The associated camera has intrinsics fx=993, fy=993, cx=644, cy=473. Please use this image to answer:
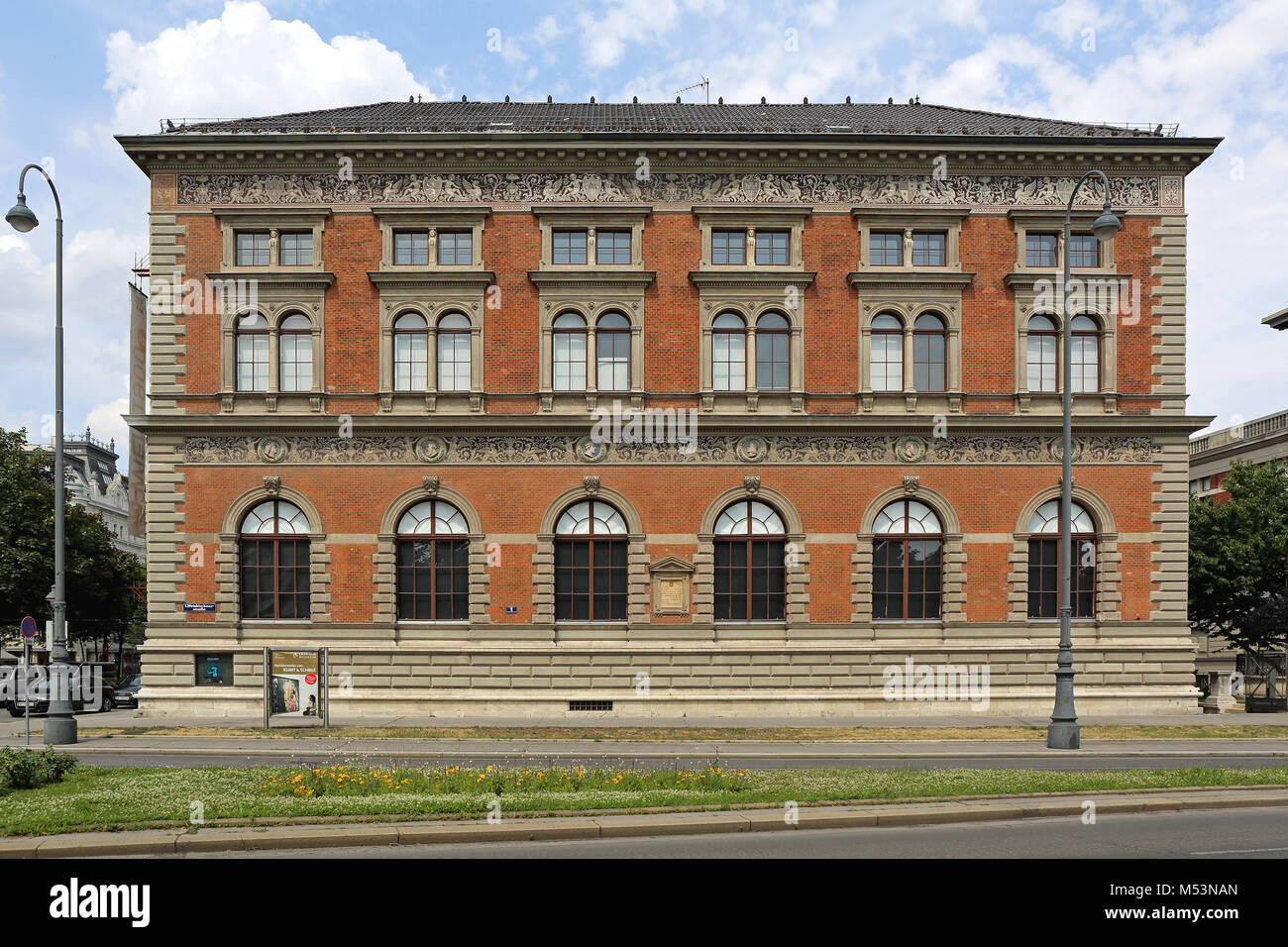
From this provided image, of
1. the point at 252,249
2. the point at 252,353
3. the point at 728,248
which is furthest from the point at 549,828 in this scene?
the point at 252,249

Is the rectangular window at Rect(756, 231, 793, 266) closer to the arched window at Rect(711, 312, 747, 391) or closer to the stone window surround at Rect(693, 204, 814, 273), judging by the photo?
the stone window surround at Rect(693, 204, 814, 273)

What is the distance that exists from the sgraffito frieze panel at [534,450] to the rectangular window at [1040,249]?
628 cm

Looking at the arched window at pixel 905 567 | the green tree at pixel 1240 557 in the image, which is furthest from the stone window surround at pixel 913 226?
the green tree at pixel 1240 557

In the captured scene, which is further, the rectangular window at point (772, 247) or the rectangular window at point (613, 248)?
the rectangular window at point (772, 247)

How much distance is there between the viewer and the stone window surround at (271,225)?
102 feet

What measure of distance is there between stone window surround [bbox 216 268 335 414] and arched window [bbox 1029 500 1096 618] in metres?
22.8

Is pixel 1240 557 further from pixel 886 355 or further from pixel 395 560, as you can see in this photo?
pixel 395 560

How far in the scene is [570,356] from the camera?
3128 centimetres

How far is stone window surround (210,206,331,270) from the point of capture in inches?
1228

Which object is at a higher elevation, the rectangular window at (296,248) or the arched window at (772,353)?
the rectangular window at (296,248)

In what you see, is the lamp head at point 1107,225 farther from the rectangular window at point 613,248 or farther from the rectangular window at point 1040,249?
the rectangular window at point 613,248

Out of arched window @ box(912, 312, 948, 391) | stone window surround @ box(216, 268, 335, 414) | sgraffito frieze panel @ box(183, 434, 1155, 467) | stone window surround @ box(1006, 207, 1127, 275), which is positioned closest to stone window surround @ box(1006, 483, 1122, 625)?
sgraffito frieze panel @ box(183, 434, 1155, 467)
